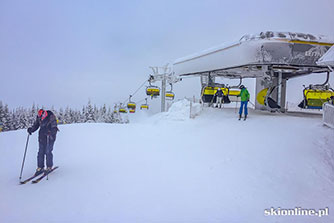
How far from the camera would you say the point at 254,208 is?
4.69 metres

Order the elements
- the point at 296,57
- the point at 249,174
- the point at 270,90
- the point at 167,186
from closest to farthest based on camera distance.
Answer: the point at 167,186 → the point at 249,174 → the point at 296,57 → the point at 270,90

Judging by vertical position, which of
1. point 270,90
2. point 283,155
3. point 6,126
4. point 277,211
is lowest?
point 6,126

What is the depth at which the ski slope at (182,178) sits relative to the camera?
176 inches

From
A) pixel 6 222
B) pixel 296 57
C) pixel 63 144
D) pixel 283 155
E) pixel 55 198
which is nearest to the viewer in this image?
pixel 6 222

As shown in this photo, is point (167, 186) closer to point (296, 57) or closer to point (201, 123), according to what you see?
point (201, 123)

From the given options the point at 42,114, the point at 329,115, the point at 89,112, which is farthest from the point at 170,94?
the point at 89,112

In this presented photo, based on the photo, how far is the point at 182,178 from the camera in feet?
20.0

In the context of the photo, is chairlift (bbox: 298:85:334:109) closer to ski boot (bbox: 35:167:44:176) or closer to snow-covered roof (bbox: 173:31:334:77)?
snow-covered roof (bbox: 173:31:334:77)

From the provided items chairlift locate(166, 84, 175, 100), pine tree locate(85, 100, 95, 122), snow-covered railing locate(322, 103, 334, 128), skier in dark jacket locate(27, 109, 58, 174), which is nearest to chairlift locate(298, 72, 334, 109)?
snow-covered railing locate(322, 103, 334, 128)

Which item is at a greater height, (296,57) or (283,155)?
(296,57)

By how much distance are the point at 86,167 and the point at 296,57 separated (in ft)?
37.5

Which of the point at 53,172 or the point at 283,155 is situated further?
the point at 283,155

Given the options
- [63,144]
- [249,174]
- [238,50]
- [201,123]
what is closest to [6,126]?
[63,144]

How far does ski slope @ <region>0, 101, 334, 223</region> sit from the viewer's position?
4.46m
